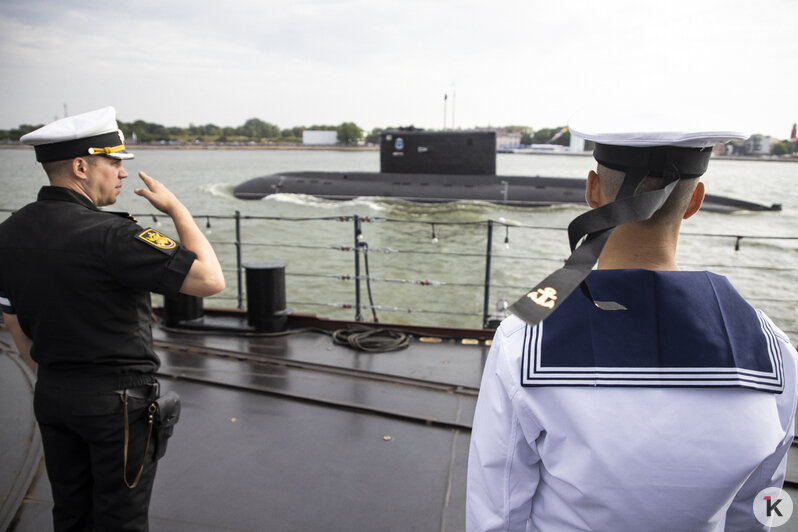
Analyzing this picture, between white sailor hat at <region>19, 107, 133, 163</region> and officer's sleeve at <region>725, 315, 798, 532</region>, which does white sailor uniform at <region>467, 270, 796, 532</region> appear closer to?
officer's sleeve at <region>725, 315, 798, 532</region>

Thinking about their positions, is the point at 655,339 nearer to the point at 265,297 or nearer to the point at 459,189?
the point at 265,297

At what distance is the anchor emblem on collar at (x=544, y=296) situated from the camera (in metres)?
0.99

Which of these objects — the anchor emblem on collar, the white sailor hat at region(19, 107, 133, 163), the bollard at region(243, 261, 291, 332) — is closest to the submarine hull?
the bollard at region(243, 261, 291, 332)

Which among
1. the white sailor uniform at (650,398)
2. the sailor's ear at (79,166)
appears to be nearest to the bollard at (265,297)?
the sailor's ear at (79,166)

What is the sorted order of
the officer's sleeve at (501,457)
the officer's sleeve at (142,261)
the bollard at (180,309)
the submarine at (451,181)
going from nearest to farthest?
the officer's sleeve at (501,457) < the officer's sleeve at (142,261) < the bollard at (180,309) < the submarine at (451,181)

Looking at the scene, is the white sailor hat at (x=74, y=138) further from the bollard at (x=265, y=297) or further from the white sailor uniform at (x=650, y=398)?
the bollard at (x=265, y=297)

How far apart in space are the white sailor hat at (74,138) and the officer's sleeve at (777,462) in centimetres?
234

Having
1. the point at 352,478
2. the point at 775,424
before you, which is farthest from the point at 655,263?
the point at 352,478

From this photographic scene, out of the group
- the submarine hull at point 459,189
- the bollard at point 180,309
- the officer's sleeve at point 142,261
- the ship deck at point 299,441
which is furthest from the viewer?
the submarine hull at point 459,189

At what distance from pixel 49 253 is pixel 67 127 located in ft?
1.67

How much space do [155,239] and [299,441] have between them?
6.66 ft

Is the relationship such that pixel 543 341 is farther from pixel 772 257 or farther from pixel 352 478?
pixel 772 257

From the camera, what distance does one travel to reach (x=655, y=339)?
1134 mm

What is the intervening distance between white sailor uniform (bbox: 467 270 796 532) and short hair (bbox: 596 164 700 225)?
152 mm
